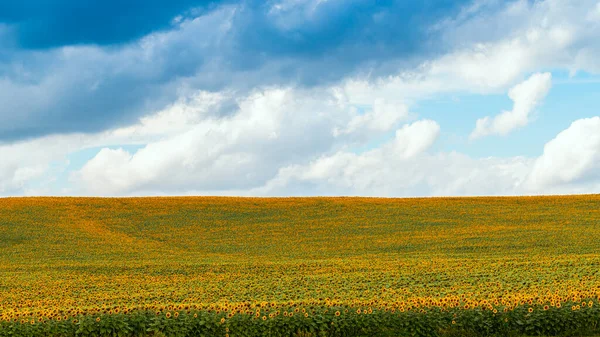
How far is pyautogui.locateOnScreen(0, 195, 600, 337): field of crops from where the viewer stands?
57.8ft

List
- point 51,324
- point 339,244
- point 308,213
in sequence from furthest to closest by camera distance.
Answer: point 308,213, point 339,244, point 51,324

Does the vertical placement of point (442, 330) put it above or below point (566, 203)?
below

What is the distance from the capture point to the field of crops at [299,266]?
17.6m

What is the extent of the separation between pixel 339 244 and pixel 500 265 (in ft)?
59.2

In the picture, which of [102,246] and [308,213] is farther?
[308,213]

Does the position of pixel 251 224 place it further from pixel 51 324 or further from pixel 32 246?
pixel 51 324

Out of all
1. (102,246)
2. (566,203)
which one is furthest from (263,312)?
(566,203)

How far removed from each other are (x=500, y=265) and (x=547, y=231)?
64.6 ft

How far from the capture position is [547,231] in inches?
2026

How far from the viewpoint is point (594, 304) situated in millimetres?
18344

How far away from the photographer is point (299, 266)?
122 ft

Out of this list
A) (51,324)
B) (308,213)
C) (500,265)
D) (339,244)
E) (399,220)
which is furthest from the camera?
(308,213)

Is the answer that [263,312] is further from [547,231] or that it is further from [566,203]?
[566,203]

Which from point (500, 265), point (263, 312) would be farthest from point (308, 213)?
point (263, 312)
